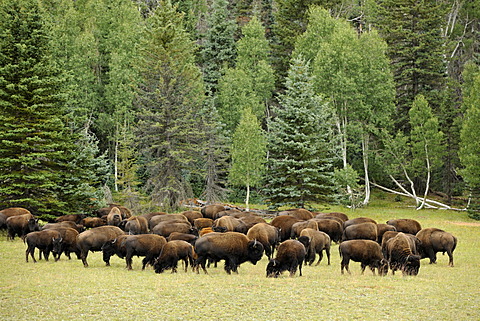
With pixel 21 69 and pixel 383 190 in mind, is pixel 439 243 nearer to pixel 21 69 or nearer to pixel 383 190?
pixel 21 69

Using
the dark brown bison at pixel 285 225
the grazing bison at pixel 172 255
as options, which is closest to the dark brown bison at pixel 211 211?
the dark brown bison at pixel 285 225

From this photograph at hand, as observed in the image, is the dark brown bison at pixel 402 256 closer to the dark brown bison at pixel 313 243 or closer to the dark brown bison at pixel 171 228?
the dark brown bison at pixel 313 243

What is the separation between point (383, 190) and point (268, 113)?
16608 millimetres

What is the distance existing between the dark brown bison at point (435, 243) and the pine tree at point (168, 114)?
85.6 ft

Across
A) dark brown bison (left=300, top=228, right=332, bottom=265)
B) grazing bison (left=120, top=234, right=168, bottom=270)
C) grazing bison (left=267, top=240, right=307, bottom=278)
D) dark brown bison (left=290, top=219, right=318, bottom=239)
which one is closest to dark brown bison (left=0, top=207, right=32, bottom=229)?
grazing bison (left=120, top=234, right=168, bottom=270)

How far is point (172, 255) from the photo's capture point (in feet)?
58.4

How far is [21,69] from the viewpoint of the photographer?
30938mm

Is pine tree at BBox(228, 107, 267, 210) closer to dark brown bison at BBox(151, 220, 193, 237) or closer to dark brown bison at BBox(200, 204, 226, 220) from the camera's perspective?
dark brown bison at BBox(200, 204, 226, 220)

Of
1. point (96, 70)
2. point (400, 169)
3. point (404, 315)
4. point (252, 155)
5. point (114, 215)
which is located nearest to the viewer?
point (404, 315)

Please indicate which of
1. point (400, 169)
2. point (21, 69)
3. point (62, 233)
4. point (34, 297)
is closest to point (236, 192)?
point (400, 169)

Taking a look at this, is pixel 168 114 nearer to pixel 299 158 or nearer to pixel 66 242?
pixel 299 158

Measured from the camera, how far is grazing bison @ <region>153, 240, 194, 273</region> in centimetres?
1772

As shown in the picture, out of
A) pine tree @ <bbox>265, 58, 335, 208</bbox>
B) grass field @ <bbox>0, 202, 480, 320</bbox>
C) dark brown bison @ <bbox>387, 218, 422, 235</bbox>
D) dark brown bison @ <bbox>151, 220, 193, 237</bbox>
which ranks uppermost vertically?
pine tree @ <bbox>265, 58, 335, 208</bbox>

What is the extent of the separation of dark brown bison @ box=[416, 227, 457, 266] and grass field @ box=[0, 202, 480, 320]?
→ 1085 millimetres
